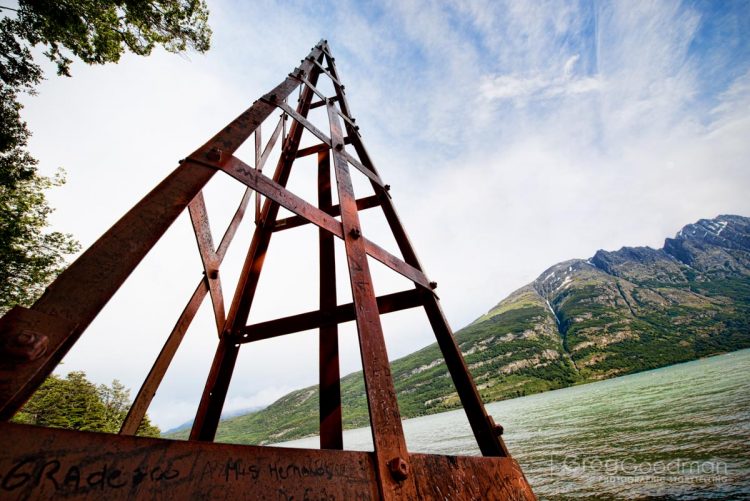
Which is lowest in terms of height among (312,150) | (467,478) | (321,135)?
(467,478)

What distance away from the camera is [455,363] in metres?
2.69

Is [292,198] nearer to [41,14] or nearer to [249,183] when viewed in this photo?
[249,183]

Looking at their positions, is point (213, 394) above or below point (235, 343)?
below

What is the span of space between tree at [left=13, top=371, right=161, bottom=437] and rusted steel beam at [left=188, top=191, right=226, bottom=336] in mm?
33681

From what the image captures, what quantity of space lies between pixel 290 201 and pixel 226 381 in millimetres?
1992

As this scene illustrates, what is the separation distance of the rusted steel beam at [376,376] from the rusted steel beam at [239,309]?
734 millimetres

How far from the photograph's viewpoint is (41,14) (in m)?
6.59

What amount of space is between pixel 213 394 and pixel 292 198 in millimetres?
2091

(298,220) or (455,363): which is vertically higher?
(298,220)

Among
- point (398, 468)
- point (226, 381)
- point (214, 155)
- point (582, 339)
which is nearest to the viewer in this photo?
point (398, 468)

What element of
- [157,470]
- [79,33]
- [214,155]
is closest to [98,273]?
[157,470]

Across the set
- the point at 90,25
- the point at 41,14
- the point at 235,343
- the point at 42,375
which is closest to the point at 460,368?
the point at 235,343

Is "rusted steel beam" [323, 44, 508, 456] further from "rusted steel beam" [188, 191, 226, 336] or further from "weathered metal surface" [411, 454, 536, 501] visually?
"rusted steel beam" [188, 191, 226, 336]

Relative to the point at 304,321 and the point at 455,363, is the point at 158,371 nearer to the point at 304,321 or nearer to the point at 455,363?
the point at 304,321
